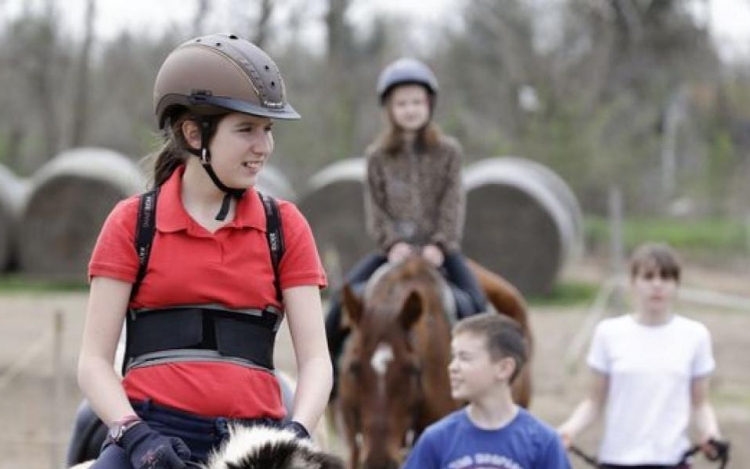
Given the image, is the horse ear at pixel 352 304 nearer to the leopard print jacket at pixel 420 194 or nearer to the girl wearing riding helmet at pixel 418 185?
the girl wearing riding helmet at pixel 418 185

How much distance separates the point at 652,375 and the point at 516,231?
53.2 ft

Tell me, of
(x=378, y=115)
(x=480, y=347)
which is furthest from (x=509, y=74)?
(x=480, y=347)

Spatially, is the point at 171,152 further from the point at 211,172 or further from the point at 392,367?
the point at 392,367

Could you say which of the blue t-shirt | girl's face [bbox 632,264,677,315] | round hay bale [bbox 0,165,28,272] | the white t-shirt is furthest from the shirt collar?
round hay bale [bbox 0,165,28,272]

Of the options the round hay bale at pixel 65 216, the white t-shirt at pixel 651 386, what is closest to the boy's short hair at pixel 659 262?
the white t-shirt at pixel 651 386

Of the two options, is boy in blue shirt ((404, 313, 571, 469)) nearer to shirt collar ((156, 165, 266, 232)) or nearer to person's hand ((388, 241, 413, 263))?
shirt collar ((156, 165, 266, 232))

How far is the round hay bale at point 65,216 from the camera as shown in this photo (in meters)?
23.0

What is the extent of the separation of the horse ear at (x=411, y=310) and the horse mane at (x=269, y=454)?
4.29 meters

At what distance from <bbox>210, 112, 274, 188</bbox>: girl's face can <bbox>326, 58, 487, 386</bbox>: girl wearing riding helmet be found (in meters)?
4.31

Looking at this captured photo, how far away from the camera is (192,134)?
3.45 metres

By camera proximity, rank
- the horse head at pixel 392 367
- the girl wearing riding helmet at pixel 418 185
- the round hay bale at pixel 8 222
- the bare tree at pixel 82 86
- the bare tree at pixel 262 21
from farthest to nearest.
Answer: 1. the bare tree at pixel 82 86
2. the bare tree at pixel 262 21
3. the round hay bale at pixel 8 222
4. the girl wearing riding helmet at pixel 418 185
5. the horse head at pixel 392 367

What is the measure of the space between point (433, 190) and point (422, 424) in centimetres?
131

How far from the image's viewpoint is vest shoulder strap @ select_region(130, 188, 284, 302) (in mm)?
3346

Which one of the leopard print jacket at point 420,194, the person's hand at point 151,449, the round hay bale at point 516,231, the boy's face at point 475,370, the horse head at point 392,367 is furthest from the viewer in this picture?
the round hay bale at point 516,231
